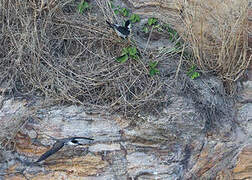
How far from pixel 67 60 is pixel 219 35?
1521 mm

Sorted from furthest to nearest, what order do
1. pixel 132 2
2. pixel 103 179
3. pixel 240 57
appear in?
pixel 132 2, pixel 240 57, pixel 103 179

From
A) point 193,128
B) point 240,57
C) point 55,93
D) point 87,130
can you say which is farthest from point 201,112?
point 55,93

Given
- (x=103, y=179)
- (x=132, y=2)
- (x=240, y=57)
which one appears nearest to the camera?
(x=103, y=179)

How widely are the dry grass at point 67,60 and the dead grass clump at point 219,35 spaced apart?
1.96ft

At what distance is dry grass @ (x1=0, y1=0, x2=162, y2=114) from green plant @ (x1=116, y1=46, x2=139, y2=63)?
0.05 meters

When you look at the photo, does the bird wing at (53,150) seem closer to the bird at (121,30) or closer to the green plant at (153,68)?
the green plant at (153,68)

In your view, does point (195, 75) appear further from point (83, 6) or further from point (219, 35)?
point (83, 6)

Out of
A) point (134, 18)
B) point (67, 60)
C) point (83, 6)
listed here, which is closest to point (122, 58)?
point (67, 60)

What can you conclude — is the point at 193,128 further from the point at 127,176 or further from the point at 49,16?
the point at 49,16

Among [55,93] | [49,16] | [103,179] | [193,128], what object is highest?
[49,16]

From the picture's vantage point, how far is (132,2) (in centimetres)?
432

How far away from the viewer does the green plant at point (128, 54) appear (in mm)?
3658

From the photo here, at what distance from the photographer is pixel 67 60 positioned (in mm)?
3701

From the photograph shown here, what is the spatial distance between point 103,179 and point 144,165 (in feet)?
1.21
